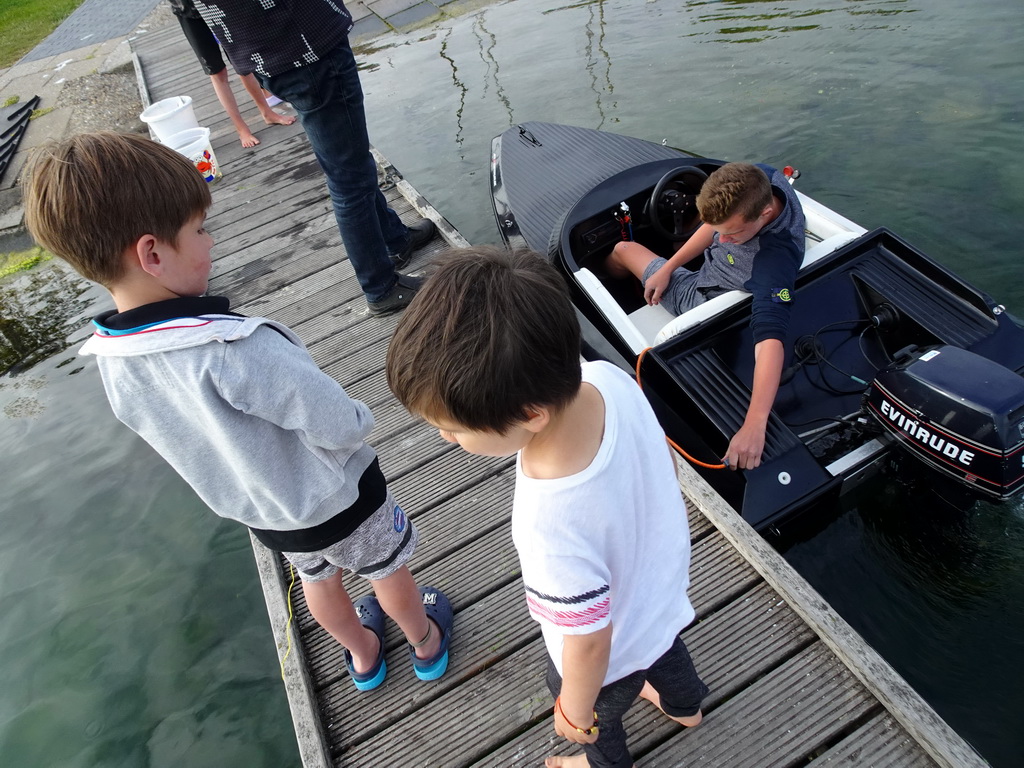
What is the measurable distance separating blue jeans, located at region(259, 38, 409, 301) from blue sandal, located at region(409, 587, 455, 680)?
1.70 m

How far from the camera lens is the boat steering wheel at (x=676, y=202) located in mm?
3354

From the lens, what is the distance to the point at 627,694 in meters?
1.33

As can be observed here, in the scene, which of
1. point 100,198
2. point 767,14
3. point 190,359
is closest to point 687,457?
point 190,359

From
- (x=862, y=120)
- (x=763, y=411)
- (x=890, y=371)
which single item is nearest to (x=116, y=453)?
(x=763, y=411)

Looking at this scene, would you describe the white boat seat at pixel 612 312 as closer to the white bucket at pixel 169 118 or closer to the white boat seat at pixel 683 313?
the white boat seat at pixel 683 313

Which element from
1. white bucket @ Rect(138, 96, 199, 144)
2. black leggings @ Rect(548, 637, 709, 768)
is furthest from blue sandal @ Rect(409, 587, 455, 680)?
white bucket @ Rect(138, 96, 199, 144)

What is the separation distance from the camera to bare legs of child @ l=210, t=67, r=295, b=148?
5266 mm

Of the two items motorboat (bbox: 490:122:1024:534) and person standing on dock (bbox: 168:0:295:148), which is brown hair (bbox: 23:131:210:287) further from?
person standing on dock (bbox: 168:0:295:148)

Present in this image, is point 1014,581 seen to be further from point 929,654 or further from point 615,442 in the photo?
point 615,442

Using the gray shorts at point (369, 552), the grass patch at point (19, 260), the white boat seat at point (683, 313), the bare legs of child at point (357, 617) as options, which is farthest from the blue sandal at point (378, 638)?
the grass patch at point (19, 260)

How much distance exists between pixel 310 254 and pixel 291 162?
5.38 ft

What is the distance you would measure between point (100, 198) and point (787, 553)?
2577 millimetres

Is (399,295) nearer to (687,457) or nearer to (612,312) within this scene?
(612,312)

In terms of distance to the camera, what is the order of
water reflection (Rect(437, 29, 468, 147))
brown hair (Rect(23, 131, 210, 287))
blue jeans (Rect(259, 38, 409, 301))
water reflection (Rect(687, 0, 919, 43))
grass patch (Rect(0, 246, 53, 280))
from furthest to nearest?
water reflection (Rect(687, 0, 919, 43))
water reflection (Rect(437, 29, 468, 147))
grass patch (Rect(0, 246, 53, 280))
blue jeans (Rect(259, 38, 409, 301))
brown hair (Rect(23, 131, 210, 287))
